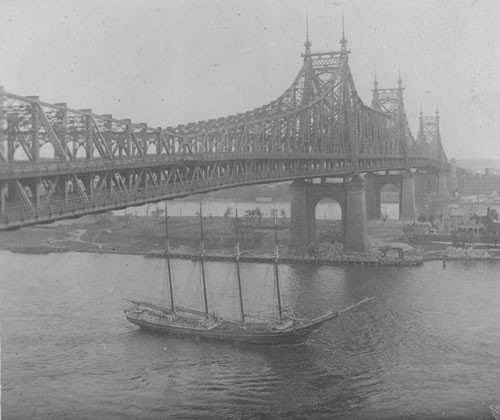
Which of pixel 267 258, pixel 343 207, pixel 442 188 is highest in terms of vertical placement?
pixel 442 188

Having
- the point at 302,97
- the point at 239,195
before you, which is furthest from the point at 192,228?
the point at 239,195

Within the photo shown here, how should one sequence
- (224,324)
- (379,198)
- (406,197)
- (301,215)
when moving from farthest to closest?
(379,198)
(406,197)
(301,215)
(224,324)

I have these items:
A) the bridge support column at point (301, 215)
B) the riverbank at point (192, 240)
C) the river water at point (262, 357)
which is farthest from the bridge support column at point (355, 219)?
the river water at point (262, 357)

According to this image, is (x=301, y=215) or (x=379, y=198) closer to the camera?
(x=301, y=215)

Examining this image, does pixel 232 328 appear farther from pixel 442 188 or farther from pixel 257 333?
pixel 442 188

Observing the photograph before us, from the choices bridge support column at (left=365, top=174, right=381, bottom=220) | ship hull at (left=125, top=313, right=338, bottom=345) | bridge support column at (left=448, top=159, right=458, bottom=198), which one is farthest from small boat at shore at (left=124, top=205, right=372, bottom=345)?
bridge support column at (left=448, top=159, right=458, bottom=198)

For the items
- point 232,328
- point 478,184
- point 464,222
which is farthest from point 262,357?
point 478,184

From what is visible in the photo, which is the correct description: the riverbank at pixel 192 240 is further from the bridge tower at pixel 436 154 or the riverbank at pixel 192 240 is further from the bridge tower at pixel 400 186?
the bridge tower at pixel 436 154

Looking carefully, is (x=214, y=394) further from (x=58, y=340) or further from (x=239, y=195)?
(x=239, y=195)
